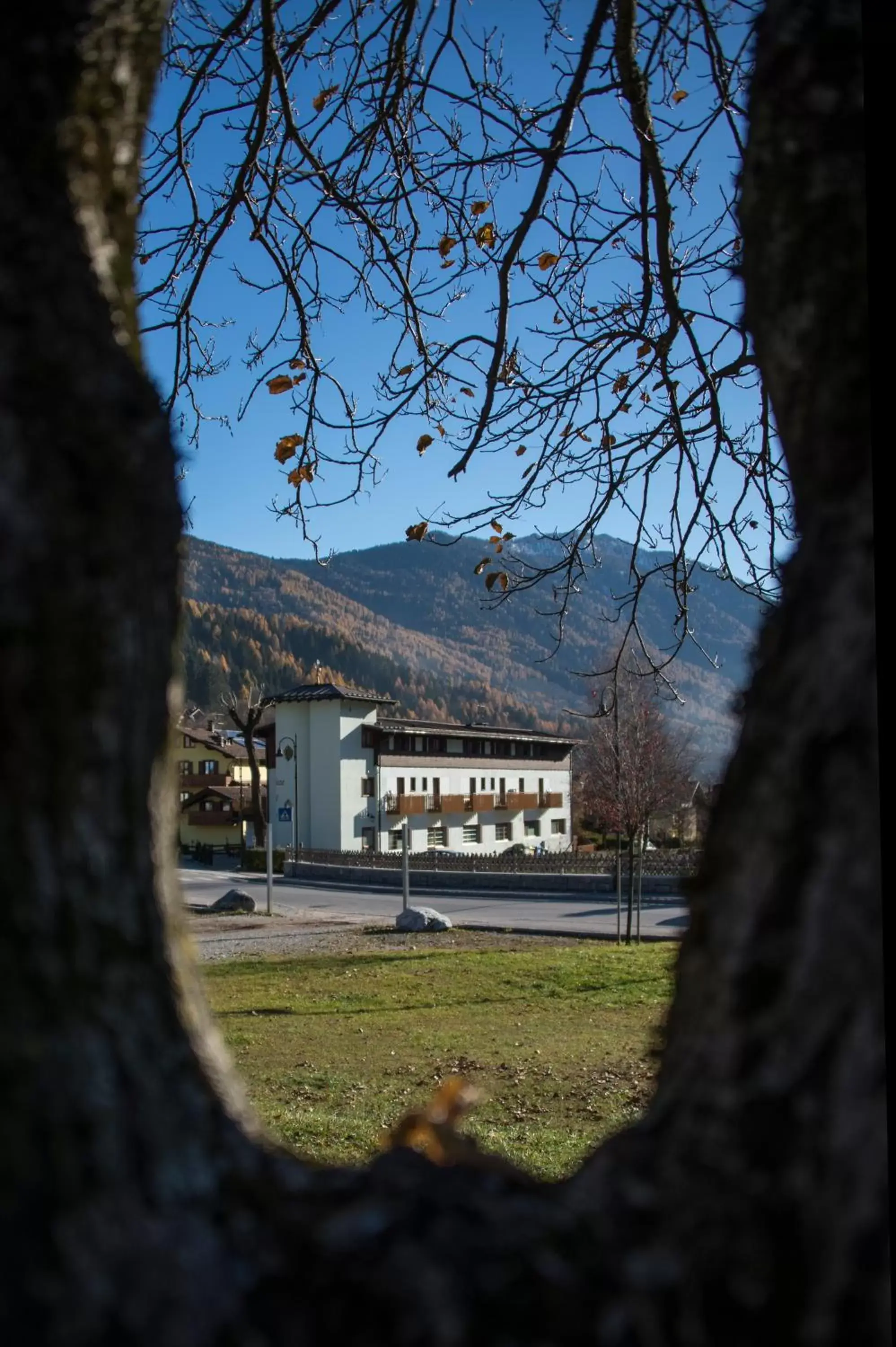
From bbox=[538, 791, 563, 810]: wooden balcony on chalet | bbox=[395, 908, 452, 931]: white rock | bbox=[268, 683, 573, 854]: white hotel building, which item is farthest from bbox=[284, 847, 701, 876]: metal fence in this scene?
bbox=[538, 791, 563, 810]: wooden balcony on chalet

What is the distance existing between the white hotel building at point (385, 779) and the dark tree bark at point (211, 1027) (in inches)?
1434

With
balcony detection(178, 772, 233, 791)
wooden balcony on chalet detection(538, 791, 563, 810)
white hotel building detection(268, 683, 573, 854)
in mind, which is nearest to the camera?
white hotel building detection(268, 683, 573, 854)

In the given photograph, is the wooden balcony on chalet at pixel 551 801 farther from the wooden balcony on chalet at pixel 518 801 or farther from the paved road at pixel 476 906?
the paved road at pixel 476 906

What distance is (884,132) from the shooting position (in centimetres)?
112

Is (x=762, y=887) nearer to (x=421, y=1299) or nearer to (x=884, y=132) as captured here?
(x=421, y=1299)

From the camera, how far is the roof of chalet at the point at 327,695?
39781mm

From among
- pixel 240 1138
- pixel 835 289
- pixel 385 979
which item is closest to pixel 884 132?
pixel 835 289

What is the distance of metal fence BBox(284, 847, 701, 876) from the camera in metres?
26.8

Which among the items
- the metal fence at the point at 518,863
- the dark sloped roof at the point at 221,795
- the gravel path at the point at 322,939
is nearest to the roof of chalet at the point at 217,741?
the dark sloped roof at the point at 221,795

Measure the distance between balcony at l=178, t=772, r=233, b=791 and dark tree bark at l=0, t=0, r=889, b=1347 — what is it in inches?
1942

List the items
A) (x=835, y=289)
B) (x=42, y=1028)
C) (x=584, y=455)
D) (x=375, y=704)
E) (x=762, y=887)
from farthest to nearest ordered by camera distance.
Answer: (x=375, y=704) → (x=584, y=455) → (x=835, y=289) → (x=762, y=887) → (x=42, y=1028)

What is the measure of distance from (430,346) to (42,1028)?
4151mm

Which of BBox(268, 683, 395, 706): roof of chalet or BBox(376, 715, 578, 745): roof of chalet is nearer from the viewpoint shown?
BBox(268, 683, 395, 706): roof of chalet

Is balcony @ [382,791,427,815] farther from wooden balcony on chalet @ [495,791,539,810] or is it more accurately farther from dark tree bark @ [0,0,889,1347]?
dark tree bark @ [0,0,889,1347]
